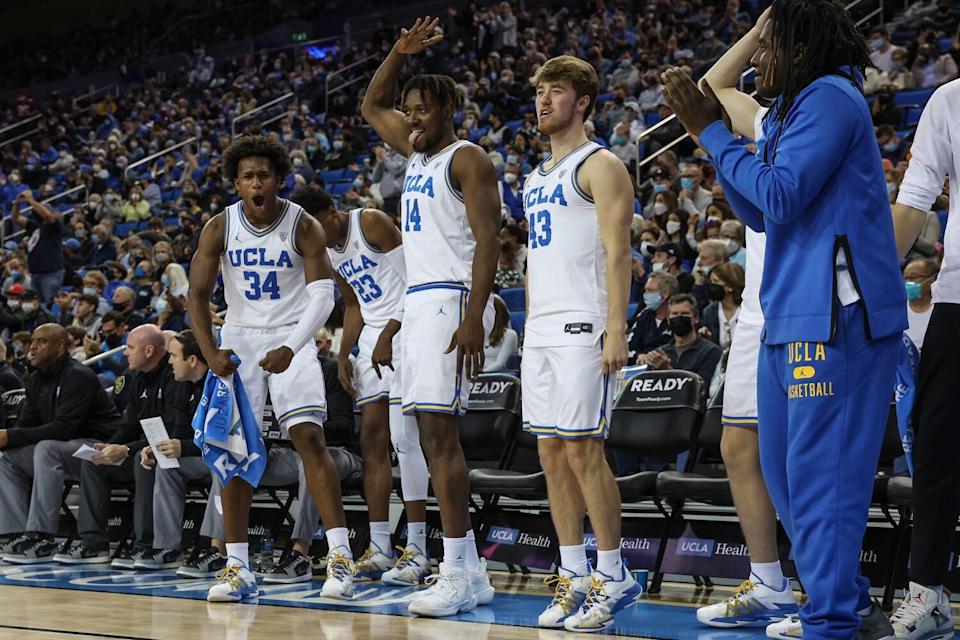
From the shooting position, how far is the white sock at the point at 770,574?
4.36m

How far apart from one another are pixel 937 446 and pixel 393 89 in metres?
3.01

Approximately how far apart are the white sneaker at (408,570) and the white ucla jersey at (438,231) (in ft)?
4.91

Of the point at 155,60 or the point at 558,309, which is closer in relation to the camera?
the point at 558,309

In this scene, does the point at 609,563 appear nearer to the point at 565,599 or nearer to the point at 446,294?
the point at 565,599

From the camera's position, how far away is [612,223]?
4508 mm

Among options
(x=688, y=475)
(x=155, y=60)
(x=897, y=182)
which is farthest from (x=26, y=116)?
(x=688, y=475)

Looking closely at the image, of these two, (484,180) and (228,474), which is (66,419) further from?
(484,180)

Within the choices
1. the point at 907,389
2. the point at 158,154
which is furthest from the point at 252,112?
the point at 907,389

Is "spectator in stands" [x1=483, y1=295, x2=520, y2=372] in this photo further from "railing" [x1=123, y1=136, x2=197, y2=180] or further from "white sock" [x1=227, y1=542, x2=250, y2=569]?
"railing" [x1=123, y1=136, x2=197, y2=180]

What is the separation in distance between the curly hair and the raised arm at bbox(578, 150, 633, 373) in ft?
5.83

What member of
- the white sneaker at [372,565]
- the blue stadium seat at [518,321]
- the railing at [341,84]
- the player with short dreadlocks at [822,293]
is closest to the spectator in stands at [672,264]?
the blue stadium seat at [518,321]

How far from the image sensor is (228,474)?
5352 mm

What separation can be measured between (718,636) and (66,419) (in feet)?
16.3

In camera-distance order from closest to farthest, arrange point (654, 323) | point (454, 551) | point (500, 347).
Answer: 1. point (454, 551)
2. point (654, 323)
3. point (500, 347)
